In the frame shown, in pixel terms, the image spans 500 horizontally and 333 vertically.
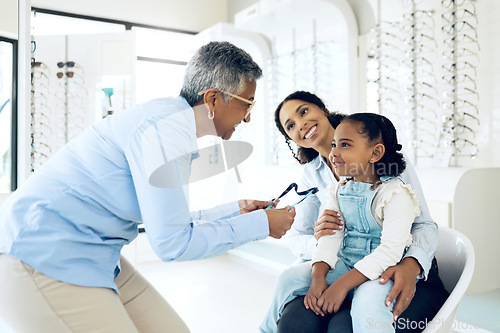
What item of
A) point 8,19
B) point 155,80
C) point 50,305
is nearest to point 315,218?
point 50,305

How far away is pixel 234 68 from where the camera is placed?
1.31 meters

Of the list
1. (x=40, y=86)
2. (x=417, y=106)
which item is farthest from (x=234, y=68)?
(x=40, y=86)

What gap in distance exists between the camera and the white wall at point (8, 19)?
2129 mm

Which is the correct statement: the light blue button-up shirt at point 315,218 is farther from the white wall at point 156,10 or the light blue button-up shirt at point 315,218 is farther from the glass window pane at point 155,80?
the white wall at point 156,10

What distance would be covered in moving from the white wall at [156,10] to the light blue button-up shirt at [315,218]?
13.1 feet

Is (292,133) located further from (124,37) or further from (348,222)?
(124,37)

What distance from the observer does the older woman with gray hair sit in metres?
1.09

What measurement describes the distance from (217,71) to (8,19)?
1.45 metres

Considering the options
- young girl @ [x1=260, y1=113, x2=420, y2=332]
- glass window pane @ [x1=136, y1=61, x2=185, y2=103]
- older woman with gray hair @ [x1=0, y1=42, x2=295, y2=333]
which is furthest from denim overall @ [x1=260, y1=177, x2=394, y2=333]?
glass window pane @ [x1=136, y1=61, x2=185, y2=103]

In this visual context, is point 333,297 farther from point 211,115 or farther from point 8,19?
point 8,19

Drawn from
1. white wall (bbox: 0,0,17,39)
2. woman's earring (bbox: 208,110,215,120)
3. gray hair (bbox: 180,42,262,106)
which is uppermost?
white wall (bbox: 0,0,17,39)

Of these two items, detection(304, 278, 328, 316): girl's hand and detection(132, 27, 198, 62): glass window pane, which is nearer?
detection(304, 278, 328, 316): girl's hand

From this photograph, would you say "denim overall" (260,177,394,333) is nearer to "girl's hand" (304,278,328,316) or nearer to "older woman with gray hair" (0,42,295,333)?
"girl's hand" (304,278,328,316)

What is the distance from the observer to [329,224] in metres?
1.42
